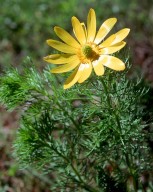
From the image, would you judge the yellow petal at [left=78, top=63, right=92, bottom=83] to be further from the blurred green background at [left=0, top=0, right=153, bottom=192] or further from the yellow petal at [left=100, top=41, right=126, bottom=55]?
the blurred green background at [left=0, top=0, right=153, bottom=192]

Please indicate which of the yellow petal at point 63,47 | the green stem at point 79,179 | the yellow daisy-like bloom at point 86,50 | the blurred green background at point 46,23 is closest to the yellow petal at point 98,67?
the yellow daisy-like bloom at point 86,50

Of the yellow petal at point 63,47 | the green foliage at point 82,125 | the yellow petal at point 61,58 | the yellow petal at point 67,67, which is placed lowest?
the green foliage at point 82,125

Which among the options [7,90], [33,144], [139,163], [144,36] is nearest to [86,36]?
[7,90]

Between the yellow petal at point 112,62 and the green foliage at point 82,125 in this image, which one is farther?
the green foliage at point 82,125

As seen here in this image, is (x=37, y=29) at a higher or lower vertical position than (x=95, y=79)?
higher

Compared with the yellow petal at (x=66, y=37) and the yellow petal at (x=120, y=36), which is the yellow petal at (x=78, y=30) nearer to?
the yellow petal at (x=66, y=37)

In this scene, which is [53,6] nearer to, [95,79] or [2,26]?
[2,26]
